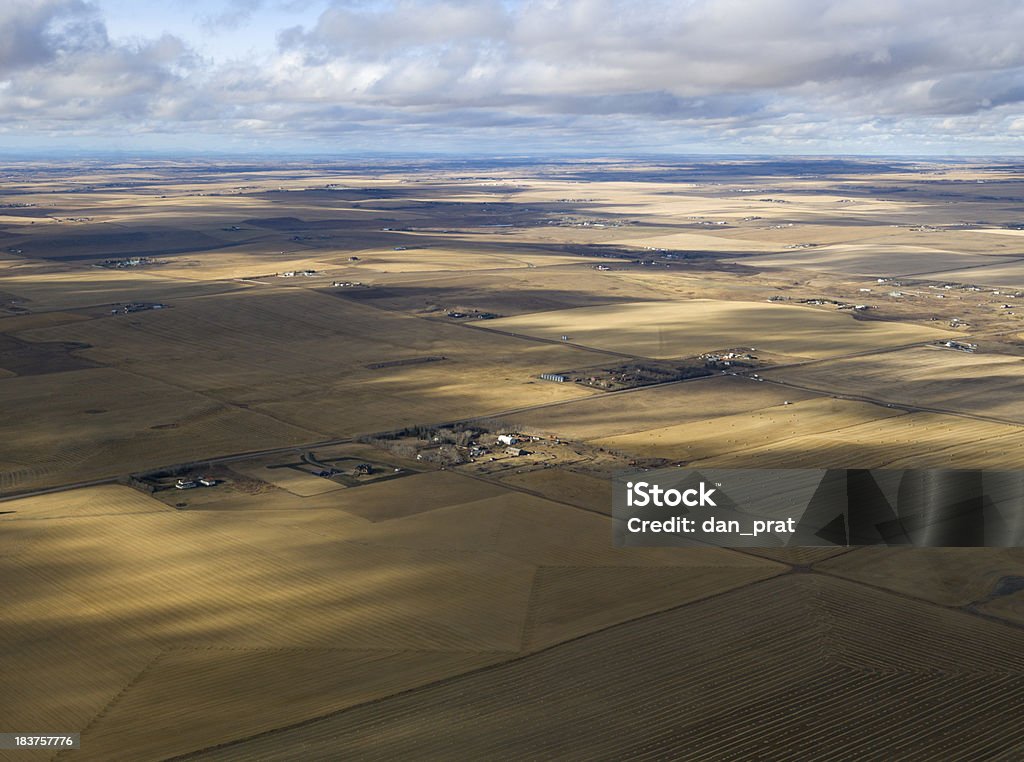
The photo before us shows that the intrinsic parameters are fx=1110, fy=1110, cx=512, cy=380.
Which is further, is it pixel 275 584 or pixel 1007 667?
pixel 275 584

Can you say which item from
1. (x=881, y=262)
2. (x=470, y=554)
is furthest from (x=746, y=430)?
(x=881, y=262)

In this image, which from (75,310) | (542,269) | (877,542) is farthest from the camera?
(542,269)

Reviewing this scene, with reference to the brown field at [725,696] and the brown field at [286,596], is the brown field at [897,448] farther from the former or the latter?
the brown field at [725,696]

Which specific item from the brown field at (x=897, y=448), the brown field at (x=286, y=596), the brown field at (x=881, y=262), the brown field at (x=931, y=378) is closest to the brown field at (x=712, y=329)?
the brown field at (x=931, y=378)

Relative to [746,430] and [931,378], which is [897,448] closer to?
[746,430]

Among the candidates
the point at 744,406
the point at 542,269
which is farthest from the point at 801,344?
the point at 542,269

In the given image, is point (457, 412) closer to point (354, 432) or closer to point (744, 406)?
point (354, 432)
